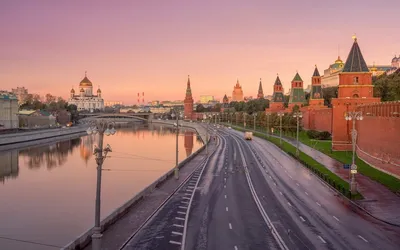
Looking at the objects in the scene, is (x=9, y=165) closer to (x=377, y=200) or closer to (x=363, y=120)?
(x=363, y=120)

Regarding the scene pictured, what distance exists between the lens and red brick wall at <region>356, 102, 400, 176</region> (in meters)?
35.2

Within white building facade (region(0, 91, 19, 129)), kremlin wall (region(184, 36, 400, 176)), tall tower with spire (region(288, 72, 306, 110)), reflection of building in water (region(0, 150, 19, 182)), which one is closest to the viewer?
kremlin wall (region(184, 36, 400, 176))

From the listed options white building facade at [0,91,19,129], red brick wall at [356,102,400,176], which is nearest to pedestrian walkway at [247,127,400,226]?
red brick wall at [356,102,400,176]

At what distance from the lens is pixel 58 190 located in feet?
121

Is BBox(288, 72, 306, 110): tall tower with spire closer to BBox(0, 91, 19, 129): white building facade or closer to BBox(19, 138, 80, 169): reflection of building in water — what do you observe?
BBox(19, 138, 80, 169): reflection of building in water

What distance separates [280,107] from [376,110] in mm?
83430

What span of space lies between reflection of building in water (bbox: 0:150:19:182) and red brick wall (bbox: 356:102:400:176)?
114 feet

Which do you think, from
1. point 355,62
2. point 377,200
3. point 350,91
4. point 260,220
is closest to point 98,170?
point 260,220

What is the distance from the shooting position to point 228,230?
20.7m

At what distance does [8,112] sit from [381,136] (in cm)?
8889

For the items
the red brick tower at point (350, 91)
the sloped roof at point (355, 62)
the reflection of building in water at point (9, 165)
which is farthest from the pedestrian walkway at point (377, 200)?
the reflection of building in water at point (9, 165)

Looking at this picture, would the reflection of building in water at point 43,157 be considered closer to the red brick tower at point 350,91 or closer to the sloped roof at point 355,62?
the red brick tower at point 350,91

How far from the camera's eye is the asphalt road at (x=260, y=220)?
18797mm

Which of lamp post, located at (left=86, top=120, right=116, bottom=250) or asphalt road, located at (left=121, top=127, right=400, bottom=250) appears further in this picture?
asphalt road, located at (left=121, top=127, right=400, bottom=250)
